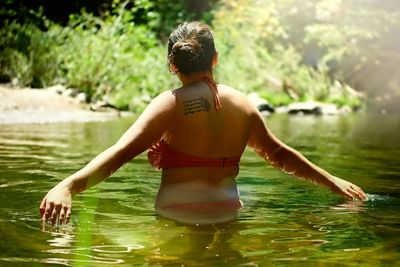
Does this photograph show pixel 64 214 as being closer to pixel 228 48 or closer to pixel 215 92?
pixel 215 92

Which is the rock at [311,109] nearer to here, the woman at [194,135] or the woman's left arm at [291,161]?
the woman's left arm at [291,161]

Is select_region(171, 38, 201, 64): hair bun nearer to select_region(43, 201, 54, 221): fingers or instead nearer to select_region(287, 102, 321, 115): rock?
select_region(43, 201, 54, 221): fingers

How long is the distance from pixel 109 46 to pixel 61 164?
8576 millimetres

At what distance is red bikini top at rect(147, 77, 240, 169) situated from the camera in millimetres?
3072

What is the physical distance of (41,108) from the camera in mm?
10992

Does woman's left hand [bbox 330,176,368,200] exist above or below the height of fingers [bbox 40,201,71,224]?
above

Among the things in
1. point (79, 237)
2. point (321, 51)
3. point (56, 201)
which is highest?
point (321, 51)

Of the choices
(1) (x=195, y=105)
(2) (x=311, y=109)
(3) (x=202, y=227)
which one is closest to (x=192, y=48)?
(1) (x=195, y=105)

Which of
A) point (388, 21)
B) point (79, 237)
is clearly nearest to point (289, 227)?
point (79, 237)

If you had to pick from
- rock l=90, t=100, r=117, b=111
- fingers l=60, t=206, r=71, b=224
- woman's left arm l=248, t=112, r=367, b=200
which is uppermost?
rock l=90, t=100, r=117, b=111

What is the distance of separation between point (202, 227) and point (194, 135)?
43cm

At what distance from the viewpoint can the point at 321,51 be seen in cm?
2689

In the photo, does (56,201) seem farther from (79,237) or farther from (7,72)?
(7,72)

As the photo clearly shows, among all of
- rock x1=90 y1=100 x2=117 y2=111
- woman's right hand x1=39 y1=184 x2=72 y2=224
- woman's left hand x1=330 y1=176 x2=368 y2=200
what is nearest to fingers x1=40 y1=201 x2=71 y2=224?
woman's right hand x1=39 y1=184 x2=72 y2=224
